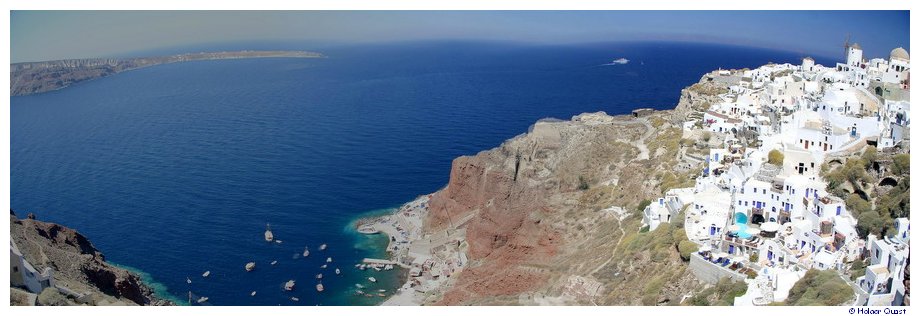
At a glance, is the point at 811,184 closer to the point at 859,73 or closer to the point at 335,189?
the point at 859,73

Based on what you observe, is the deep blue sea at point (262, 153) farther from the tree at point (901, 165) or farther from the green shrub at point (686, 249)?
the tree at point (901, 165)

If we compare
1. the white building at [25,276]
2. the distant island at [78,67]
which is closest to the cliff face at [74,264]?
the white building at [25,276]

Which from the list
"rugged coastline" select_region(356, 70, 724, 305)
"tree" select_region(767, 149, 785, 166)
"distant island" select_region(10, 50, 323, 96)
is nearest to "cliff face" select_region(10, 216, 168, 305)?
"rugged coastline" select_region(356, 70, 724, 305)

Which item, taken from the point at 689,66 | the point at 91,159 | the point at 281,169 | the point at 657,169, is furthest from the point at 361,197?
the point at 689,66

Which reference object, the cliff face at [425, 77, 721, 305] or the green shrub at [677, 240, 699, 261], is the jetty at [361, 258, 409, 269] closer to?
the cliff face at [425, 77, 721, 305]

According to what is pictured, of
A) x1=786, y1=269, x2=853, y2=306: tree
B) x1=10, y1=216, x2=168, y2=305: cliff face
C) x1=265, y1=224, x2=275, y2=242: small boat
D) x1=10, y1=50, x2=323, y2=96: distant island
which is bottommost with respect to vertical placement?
x1=265, y1=224, x2=275, y2=242: small boat

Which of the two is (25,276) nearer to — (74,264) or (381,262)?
(74,264)

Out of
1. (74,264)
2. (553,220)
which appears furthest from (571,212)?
(74,264)
